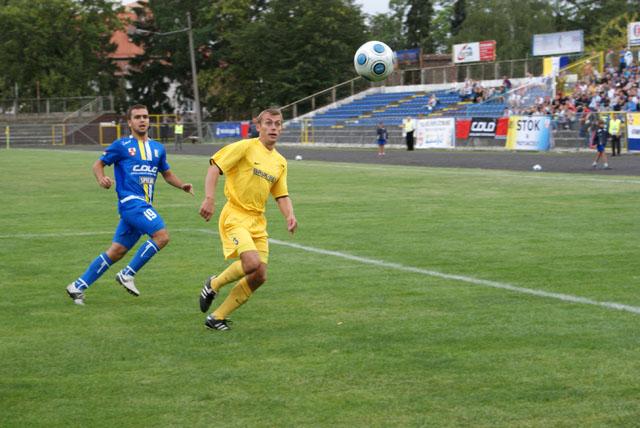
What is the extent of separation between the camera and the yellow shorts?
8438mm

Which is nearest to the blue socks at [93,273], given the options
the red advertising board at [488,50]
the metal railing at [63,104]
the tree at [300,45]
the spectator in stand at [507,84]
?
the spectator in stand at [507,84]

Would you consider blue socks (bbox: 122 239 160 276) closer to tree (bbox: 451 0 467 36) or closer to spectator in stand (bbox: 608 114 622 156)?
spectator in stand (bbox: 608 114 622 156)

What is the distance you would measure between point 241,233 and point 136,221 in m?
1.93

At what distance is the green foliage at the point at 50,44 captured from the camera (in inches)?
3243

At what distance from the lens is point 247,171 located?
870cm

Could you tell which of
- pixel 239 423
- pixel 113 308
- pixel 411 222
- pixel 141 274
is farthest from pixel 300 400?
pixel 411 222

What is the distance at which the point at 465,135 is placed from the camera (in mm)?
49062

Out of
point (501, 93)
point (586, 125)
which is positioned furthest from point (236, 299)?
point (501, 93)

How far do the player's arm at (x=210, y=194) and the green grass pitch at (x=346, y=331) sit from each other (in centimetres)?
95

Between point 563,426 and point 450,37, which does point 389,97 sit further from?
point 563,426

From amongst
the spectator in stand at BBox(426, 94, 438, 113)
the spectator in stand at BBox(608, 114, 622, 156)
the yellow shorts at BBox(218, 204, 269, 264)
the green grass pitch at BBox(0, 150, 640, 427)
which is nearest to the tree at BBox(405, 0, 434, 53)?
the spectator in stand at BBox(426, 94, 438, 113)

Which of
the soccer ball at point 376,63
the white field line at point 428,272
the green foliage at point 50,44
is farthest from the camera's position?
the green foliage at point 50,44

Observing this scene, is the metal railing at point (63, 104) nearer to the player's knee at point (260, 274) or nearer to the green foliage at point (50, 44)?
the green foliage at point (50, 44)

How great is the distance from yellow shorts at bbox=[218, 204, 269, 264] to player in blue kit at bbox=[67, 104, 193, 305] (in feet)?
5.23
